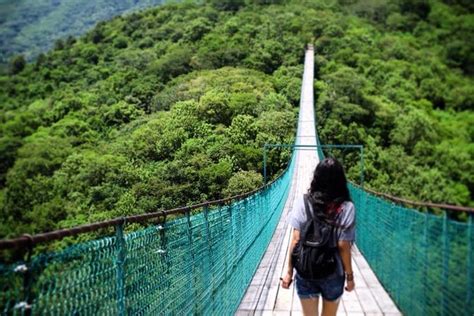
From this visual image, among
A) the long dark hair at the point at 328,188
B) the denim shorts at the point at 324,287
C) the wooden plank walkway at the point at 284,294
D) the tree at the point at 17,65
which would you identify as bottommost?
the wooden plank walkway at the point at 284,294

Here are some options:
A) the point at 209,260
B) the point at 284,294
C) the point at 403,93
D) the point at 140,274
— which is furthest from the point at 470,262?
the point at 403,93

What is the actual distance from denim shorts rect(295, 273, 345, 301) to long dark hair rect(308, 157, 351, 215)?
0.31 m

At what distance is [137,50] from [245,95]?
3015 centimetres

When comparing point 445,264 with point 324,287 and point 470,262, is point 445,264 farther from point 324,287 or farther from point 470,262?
point 324,287

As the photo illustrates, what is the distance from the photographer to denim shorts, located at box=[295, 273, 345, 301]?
8.88 feet

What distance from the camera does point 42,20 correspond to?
389ft

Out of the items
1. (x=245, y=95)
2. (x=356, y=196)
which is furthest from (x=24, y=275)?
(x=245, y=95)

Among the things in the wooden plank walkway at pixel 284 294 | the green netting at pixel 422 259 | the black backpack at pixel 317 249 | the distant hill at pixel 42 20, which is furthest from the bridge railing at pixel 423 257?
the distant hill at pixel 42 20

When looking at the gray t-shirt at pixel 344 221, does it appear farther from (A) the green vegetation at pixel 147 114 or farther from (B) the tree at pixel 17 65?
(B) the tree at pixel 17 65

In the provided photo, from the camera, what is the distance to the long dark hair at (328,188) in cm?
272

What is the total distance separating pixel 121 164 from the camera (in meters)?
44.2

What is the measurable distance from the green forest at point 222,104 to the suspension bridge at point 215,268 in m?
28.3

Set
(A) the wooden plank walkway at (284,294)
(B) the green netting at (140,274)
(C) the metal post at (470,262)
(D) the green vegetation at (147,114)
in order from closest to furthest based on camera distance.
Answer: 1. (B) the green netting at (140,274)
2. (C) the metal post at (470,262)
3. (A) the wooden plank walkway at (284,294)
4. (D) the green vegetation at (147,114)

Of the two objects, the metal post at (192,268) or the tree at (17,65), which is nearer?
the metal post at (192,268)
